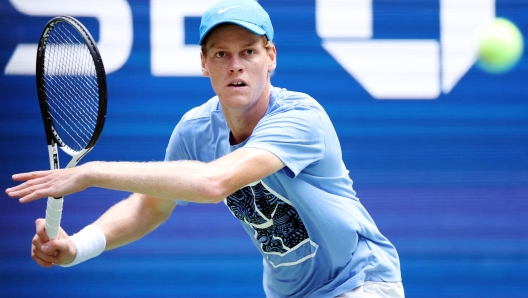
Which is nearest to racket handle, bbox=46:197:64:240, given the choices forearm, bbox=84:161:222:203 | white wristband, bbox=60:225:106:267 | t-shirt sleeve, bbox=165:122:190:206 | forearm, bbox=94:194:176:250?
white wristband, bbox=60:225:106:267

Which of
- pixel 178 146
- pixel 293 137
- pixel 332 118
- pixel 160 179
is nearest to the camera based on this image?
pixel 160 179

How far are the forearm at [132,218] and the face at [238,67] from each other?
574mm

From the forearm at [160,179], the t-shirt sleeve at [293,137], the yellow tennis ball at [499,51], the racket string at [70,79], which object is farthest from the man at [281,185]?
the yellow tennis ball at [499,51]

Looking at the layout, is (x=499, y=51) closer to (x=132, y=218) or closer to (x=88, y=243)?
(x=132, y=218)

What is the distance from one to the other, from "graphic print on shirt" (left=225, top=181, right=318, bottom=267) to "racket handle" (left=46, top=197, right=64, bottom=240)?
0.58 metres

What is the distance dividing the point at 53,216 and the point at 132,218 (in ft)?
1.54

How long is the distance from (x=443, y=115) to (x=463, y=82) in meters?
0.21

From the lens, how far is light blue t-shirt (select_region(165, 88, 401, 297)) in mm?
2615

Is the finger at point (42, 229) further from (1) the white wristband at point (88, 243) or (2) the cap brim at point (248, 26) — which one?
(2) the cap brim at point (248, 26)

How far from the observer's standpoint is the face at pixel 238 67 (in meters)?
2.71

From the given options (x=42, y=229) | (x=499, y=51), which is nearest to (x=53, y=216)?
(x=42, y=229)

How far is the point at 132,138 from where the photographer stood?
4133 mm

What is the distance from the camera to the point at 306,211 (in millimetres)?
2668

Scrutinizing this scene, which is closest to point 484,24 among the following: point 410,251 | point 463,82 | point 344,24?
point 463,82
